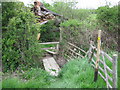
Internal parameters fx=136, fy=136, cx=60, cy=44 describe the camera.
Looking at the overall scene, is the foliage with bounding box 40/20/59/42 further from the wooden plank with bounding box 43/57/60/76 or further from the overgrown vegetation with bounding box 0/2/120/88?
the wooden plank with bounding box 43/57/60/76

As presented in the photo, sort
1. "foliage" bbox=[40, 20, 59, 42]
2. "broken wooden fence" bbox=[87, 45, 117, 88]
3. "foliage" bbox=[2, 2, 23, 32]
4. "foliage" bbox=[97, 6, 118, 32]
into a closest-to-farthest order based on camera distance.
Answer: "broken wooden fence" bbox=[87, 45, 117, 88] < "foliage" bbox=[2, 2, 23, 32] < "foliage" bbox=[97, 6, 118, 32] < "foliage" bbox=[40, 20, 59, 42]

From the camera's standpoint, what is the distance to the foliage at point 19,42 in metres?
5.68

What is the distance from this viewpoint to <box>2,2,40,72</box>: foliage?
568cm

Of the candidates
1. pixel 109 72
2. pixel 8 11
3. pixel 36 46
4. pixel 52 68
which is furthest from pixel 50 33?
pixel 109 72

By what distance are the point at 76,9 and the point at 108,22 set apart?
8.85 m

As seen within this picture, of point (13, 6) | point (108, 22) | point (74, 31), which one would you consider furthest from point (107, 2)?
point (13, 6)

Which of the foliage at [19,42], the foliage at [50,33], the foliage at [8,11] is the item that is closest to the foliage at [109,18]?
the foliage at [19,42]

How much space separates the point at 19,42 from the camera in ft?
19.5

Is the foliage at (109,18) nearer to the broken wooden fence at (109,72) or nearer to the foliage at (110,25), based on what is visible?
the foliage at (110,25)

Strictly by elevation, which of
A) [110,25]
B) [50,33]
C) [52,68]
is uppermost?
[110,25]

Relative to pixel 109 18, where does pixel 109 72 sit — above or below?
below

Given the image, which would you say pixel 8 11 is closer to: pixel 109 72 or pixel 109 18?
pixel 109 72

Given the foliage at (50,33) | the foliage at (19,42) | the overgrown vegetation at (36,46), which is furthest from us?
the foliage at (50,33)

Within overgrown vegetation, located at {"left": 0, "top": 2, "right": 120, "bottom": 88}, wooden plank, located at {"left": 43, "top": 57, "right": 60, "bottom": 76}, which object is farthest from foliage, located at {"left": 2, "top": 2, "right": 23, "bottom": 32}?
wooden plank, located at {"left": 43, "top": 57, "right": 60, "bottom": 76}
